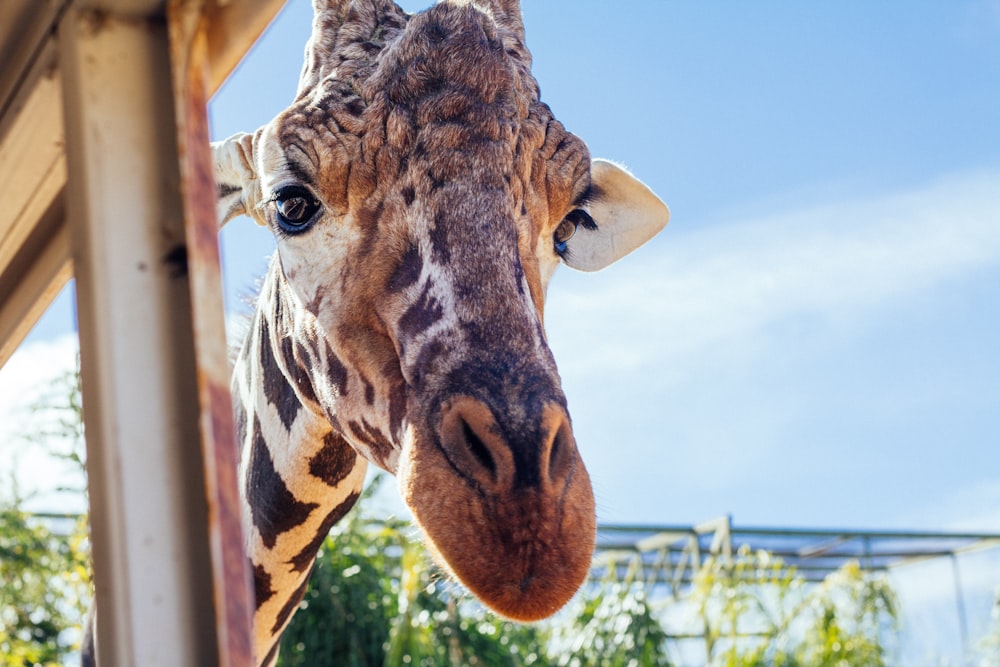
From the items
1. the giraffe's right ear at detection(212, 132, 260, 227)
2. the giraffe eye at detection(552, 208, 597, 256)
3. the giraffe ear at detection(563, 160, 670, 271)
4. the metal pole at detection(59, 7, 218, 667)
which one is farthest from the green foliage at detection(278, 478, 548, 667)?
the metal pole at detection(59, 7, 218, 667)

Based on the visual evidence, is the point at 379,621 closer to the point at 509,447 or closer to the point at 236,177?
the point at 236,177

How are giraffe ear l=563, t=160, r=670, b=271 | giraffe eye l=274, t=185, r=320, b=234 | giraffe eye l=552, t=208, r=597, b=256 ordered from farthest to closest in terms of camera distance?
1. giraffe ear l=563, t=160, r=670, b=271
2. giraffe eye l=552, t=208, r=597, b=256
3. giraffe eye l=274, t=185, r=320, b=234

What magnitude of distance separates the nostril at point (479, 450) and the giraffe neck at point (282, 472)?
0.85 metres

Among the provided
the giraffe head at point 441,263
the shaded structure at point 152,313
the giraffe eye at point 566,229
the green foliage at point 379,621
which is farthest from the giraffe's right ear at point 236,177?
the green foliage at point 379,621

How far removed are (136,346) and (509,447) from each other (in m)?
0.74

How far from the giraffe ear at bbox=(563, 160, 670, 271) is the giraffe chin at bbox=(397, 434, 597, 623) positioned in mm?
1405

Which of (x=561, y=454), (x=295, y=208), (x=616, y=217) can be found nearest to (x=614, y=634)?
(x=616, y=217)

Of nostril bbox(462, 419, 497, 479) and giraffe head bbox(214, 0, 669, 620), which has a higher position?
giraffe head bbox(214, 0, 669, 620)

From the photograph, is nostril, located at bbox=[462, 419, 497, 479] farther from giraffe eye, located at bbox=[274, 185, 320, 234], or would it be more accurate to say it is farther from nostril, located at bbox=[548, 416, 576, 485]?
giraffe eye, located at bbox=[274, 185, 320, 234]

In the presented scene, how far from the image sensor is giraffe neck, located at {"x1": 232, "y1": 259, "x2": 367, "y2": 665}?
9.04 ft

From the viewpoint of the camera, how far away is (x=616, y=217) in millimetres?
3219

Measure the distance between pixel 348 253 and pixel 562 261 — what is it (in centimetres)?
67

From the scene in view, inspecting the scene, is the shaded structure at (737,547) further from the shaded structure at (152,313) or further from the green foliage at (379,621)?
the shaded structure at (152,313)

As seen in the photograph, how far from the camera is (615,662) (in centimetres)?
750
